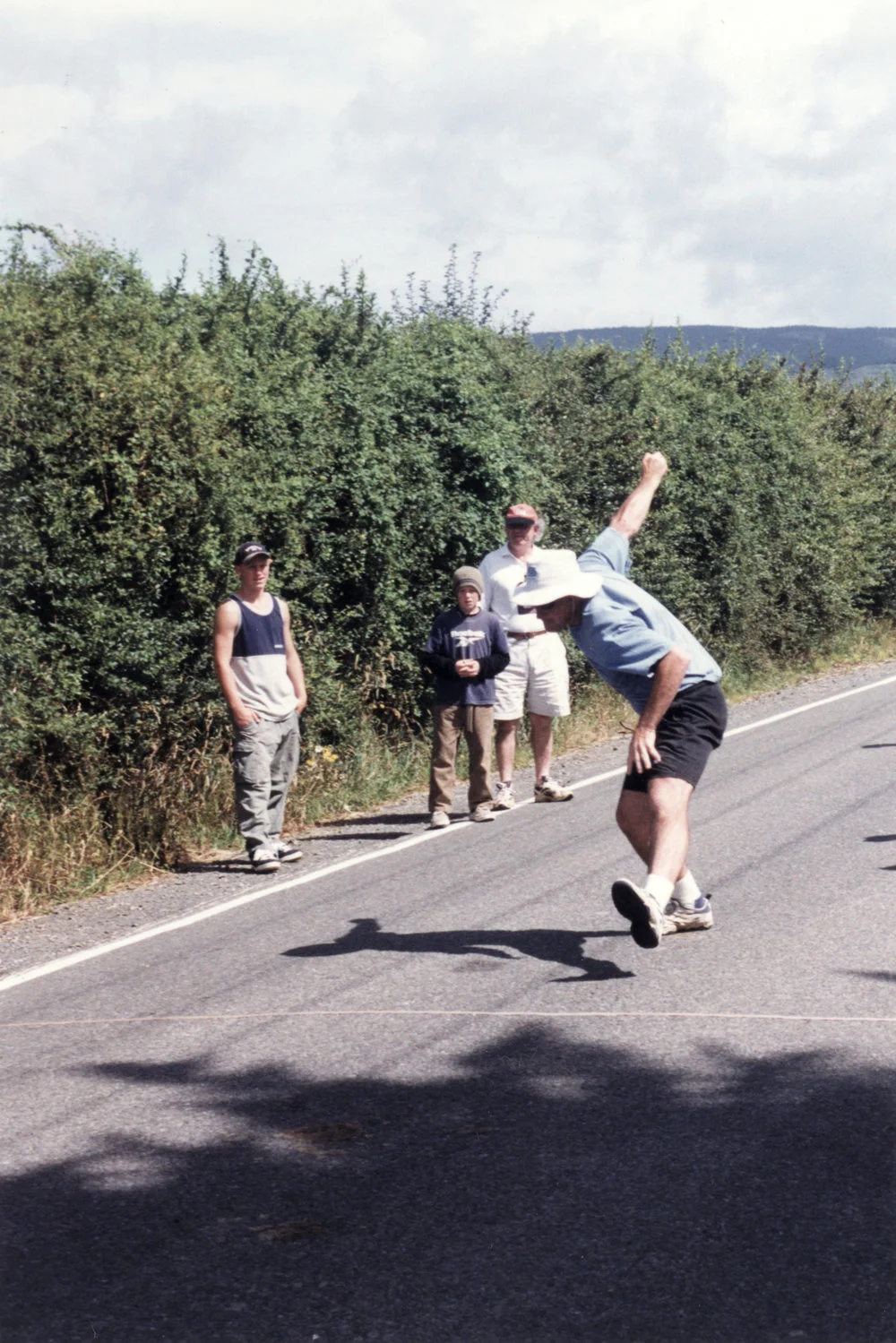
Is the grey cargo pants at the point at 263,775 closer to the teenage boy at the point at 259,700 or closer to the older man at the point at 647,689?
the teenage boy at the point at 259,700

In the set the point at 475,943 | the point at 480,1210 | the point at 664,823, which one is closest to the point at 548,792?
the point at 475,943

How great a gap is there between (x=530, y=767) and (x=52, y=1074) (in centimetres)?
838

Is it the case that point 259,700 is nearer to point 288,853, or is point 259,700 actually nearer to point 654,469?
point 288,853

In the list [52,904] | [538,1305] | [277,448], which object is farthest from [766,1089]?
[277,448]

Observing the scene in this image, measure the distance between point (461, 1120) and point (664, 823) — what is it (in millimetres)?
2164

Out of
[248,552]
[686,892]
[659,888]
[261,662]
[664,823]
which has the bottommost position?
[686,892]

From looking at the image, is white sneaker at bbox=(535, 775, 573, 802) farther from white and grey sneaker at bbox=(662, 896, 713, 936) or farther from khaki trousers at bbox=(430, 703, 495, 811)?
white and grey sneaker at bbox=(662, 896, 713, 936)

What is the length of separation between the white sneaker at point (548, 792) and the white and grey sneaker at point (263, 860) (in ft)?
8.04

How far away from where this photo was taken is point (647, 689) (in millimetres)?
6574

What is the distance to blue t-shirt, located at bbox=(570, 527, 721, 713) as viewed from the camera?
6418mm

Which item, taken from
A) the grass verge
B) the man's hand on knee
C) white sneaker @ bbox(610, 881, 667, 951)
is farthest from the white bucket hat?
the grass verge

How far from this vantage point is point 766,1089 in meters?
4.77

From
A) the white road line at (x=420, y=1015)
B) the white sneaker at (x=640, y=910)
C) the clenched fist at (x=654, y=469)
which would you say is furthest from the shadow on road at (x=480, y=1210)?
the clenched fist at (x=654, y=469)

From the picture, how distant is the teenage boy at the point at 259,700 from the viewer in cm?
946
